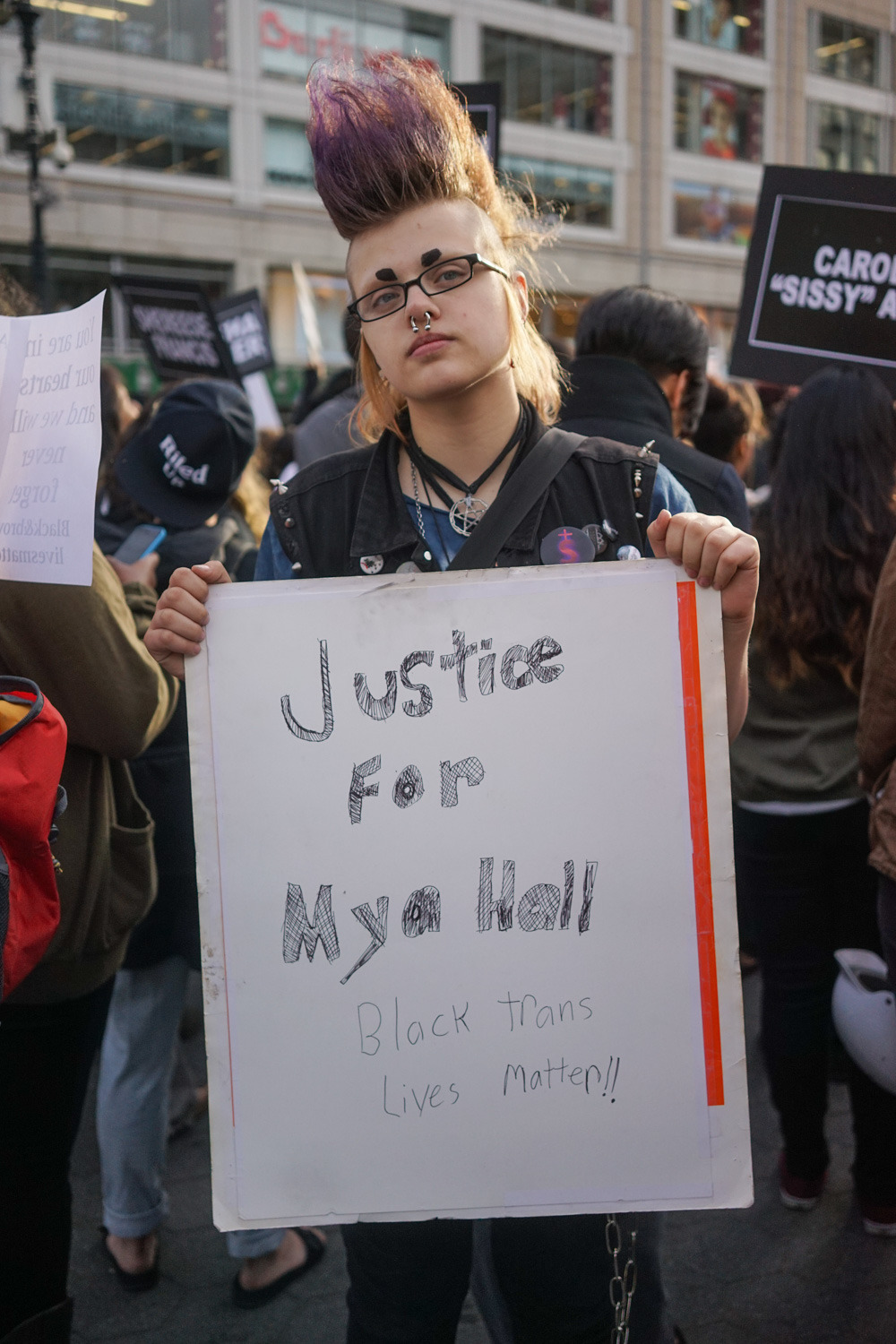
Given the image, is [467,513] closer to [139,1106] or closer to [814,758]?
[814,758]

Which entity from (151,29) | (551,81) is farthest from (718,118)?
(151,29)

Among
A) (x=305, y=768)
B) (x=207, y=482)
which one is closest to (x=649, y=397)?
(x=207, y=482)

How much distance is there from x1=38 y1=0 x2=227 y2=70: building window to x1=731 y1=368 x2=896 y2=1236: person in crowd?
84.3ft

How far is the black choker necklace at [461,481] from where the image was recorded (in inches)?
64.5

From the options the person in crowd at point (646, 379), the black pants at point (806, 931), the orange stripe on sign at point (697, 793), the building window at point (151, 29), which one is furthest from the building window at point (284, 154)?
the orange stripe on sign at point (697, 793)

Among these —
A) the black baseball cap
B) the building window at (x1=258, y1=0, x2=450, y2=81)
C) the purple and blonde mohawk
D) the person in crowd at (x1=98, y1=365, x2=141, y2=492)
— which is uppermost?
the building window at (x1=258, y1=0, x2=450, y2=81)

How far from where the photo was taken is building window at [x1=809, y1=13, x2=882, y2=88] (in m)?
34.0

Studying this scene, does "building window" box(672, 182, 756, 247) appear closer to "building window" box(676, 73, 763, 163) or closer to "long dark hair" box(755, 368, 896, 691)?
"building window" box(676, 73, 763, 163)

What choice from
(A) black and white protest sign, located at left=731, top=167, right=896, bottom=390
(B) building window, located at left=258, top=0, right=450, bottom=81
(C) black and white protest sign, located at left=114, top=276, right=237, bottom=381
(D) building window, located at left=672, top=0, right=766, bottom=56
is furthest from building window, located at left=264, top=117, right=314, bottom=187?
(A) black and white protest sign, located at left=731, top=167, right=896, bottom=390

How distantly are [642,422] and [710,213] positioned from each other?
32369 millimetres

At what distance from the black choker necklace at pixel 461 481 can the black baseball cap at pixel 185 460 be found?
3.72 feet

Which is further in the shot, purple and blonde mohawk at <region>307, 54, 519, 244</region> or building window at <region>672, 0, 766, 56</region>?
building window at <region>672, 0, 766, 56</region>

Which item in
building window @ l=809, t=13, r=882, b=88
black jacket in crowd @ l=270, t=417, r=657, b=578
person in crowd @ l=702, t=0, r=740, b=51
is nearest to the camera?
black jacket in crowd @ l=270, t=417, r=657, b=578

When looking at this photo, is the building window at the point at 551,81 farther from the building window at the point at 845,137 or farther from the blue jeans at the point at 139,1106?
the blue jeans at the point at 139,1106
